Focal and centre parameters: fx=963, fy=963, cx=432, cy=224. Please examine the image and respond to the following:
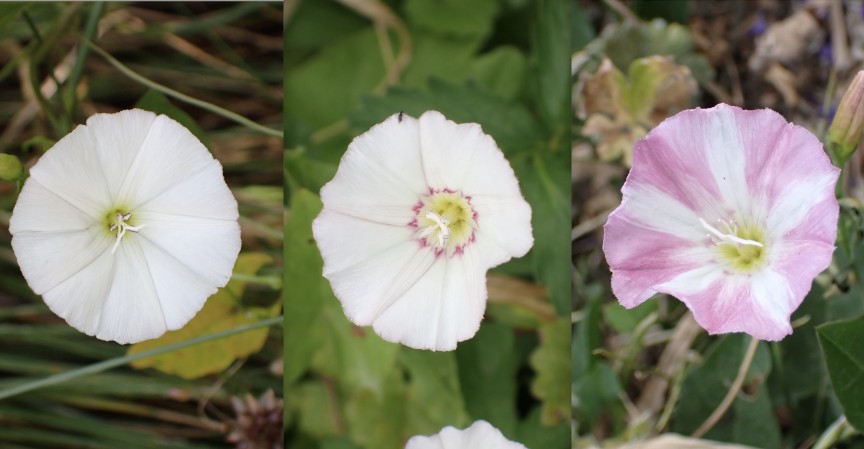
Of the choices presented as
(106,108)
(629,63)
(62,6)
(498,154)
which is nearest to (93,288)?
(106,108)

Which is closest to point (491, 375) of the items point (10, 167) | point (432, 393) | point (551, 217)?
point (432, 393)

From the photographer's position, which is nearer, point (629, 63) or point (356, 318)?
point (356, 318)

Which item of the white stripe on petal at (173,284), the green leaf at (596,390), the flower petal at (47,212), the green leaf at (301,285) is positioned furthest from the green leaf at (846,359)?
the flower petal at (47,212)

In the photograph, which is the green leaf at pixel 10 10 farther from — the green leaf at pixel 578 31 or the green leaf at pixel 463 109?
the green leaf at pixel 578 31

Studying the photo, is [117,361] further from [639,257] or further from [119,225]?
[639,257]

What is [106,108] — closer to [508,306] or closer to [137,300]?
[137,300]

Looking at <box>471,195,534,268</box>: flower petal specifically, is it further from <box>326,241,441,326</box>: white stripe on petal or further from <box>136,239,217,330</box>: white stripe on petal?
<box>136,239,217,330</box>: white stripe on petal
